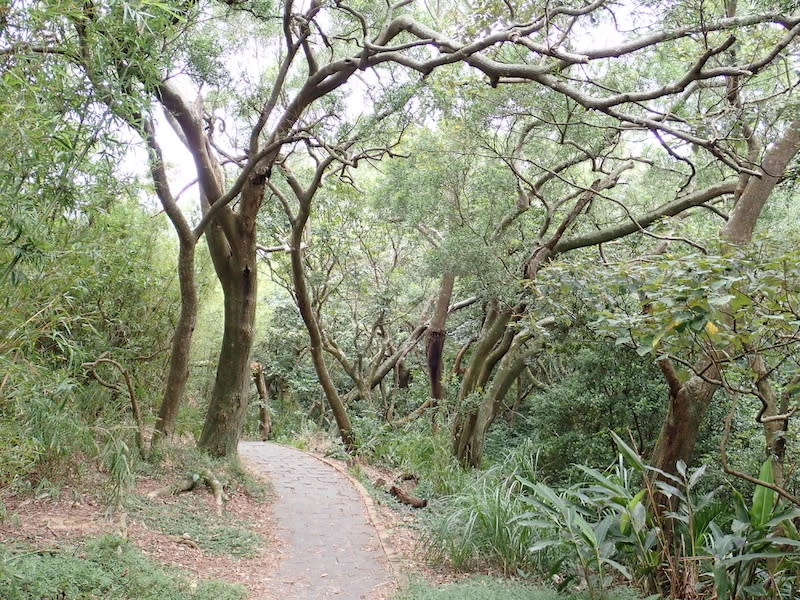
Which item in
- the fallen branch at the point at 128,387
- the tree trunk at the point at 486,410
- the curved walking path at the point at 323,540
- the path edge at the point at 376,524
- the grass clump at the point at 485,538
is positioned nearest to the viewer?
the curved walking path at the point at 323,540

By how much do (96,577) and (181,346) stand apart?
3857 mm

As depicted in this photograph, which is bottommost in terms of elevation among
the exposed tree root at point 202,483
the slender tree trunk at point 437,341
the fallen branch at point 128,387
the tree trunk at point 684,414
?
the exposed tree root at point 202,483

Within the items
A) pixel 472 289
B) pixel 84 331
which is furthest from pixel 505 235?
pixel 84 331

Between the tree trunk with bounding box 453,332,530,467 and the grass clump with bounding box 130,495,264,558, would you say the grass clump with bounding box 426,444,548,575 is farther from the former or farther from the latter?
the tree trunk with bounding box 453,332,530,467

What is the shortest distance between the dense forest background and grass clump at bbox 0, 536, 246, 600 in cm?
55

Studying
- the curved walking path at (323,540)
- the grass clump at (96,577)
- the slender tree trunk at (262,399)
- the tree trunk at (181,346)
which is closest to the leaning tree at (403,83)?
the tree trunk at (181,346)

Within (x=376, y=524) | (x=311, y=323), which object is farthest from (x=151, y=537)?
(x=311, y=323)

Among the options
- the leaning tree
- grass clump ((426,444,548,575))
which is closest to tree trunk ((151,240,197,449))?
the leaning tree

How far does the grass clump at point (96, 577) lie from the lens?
132 inches

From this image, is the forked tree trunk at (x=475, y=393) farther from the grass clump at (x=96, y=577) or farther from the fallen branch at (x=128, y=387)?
the grass clump at (x=96, y=577)

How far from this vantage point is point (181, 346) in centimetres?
736

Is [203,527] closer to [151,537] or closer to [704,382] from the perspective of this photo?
[151,537]

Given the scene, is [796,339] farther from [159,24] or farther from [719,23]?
[159,24]

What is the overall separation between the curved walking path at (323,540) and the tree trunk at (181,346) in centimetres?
164
